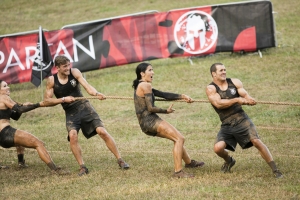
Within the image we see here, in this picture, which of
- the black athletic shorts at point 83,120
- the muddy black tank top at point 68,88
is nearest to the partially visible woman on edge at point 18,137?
the muddy black tank top at point 68,88

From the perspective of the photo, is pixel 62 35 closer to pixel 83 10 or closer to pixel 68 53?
pixel 68 53

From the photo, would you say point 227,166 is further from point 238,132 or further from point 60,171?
point 60,171

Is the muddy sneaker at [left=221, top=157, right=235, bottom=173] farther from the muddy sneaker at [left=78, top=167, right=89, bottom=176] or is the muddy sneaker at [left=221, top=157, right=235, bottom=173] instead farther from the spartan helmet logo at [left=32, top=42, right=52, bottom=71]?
the spartan helmet logo at [left=32, top=42, right=52, bottom=71]

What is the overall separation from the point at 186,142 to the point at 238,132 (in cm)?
289

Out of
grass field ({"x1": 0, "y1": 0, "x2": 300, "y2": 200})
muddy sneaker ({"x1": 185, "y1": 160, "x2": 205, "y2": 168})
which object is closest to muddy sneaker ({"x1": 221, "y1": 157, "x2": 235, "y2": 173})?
grass field ({"x1": 0, "y1": 0, "x2": 300, "y2": 200})

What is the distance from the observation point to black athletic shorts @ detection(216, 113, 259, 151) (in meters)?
9.66

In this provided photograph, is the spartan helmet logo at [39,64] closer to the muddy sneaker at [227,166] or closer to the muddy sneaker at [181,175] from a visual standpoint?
the muddy sneaker at [181,175]

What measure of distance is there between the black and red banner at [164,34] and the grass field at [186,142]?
2.37ft

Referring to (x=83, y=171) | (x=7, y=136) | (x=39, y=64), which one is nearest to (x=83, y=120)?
A: (x=83, y=171)

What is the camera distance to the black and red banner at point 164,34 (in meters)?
17.0

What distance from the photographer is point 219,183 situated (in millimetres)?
9242

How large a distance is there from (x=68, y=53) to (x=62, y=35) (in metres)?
0.50

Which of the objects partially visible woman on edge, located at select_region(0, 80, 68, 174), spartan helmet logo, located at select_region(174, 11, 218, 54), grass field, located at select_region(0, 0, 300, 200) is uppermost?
spartan helmet logo, located at select_region(174, 11, 218, 54)

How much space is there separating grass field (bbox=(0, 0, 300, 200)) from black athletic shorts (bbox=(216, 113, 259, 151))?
0.47 meters
